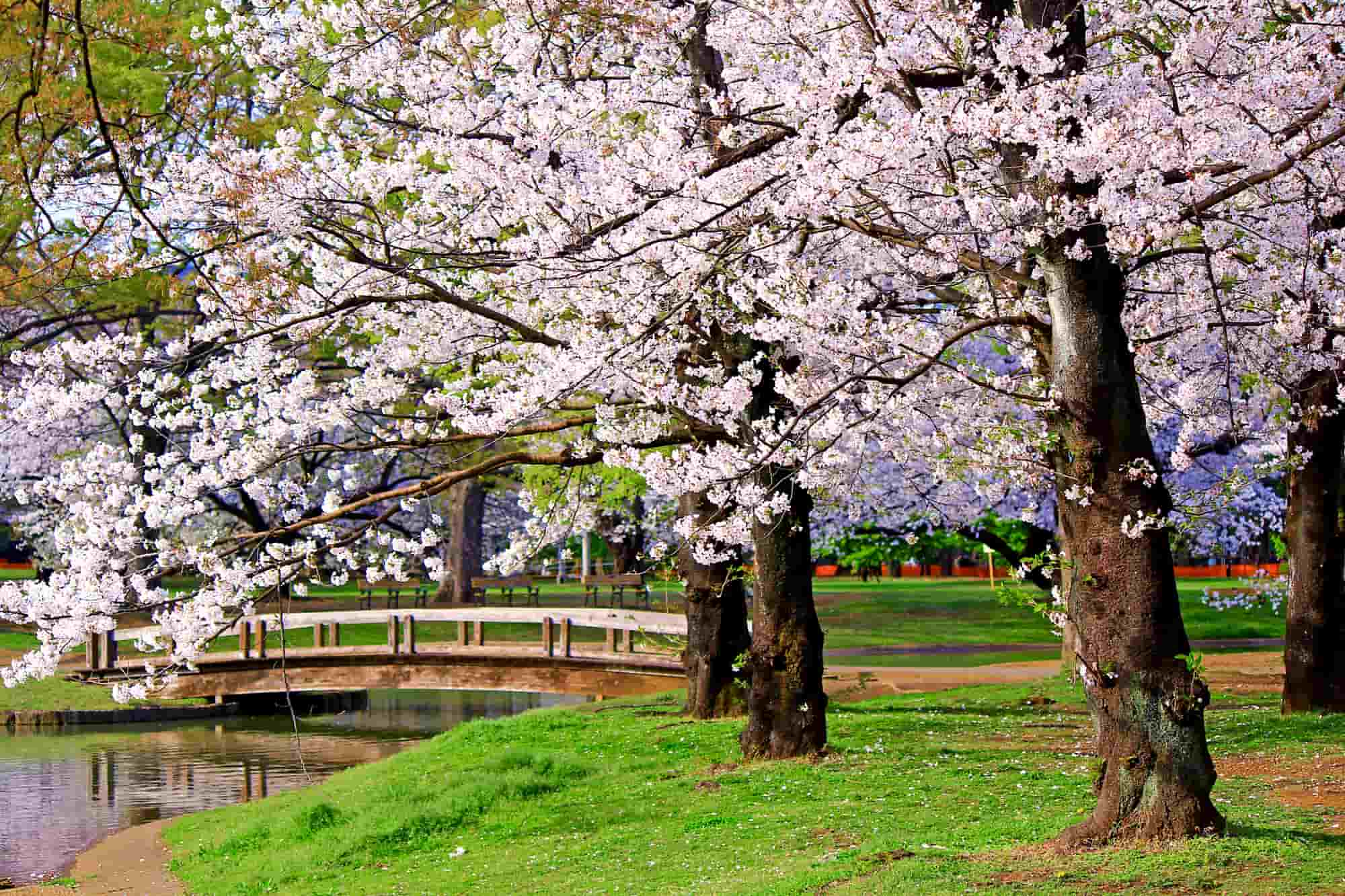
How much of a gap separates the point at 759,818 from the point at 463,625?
16.4 metres

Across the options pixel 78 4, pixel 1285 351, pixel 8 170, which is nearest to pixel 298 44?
pixel 8 170

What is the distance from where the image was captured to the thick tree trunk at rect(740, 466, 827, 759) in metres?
12.6

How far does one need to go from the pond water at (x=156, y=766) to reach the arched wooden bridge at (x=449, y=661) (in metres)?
1.00

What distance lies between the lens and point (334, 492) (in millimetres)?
10102

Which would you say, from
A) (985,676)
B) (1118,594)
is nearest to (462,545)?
(985,676)

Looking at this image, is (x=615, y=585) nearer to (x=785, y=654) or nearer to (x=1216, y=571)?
(x=785, y=654)

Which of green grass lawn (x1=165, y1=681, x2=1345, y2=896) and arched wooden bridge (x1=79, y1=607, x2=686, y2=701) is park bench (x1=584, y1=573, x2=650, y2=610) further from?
green grass lawn (x1=165, y1=681, x2=1345, y2=896)

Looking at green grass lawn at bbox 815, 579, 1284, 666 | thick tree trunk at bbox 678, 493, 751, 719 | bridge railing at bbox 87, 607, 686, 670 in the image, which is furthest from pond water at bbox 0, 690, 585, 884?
green grass lawn at bbox 815, 579, 1284, 666

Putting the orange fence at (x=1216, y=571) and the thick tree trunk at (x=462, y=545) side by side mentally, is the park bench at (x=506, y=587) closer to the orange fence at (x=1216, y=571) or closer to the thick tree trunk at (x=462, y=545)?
the thick tree trunk at (x=462, y=545)

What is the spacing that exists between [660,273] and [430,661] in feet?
56.1

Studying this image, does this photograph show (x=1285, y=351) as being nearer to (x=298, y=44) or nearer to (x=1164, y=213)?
(x=1164, y=213)

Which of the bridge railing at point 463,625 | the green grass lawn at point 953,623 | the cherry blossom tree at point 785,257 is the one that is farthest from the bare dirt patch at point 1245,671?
the bridge railing at point 463,625

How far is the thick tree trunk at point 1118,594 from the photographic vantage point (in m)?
7.23

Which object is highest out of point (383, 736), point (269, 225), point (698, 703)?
point (269, 225)
